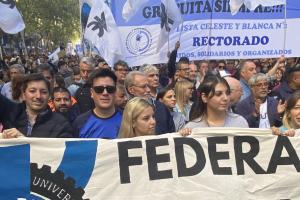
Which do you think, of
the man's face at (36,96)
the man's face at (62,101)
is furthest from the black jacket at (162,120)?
the man's face at (62,101)

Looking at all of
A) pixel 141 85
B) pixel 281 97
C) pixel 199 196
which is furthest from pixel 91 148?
pixel 281 97

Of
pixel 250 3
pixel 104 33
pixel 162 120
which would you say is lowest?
pixel 162 120

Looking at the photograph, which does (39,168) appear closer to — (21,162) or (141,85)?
(21,162)

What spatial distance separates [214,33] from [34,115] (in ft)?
13.4

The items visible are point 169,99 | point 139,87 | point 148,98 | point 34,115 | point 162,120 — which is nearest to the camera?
point 34,115

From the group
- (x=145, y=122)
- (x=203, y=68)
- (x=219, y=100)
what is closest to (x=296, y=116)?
(x=219, y=100)

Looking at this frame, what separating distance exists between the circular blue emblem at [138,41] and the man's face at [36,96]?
331cm

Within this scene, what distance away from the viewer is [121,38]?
8.10m

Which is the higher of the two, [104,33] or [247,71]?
[104,33]

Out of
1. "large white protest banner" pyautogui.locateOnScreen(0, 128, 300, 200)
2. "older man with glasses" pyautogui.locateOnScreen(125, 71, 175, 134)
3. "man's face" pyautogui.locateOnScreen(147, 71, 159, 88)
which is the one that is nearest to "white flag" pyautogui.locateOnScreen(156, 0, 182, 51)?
"man's face" pyautogui.locateOnScreen(147, 71, 159, 88)

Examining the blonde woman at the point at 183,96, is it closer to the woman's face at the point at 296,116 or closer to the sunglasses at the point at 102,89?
the sunglasses at the point at 102,89

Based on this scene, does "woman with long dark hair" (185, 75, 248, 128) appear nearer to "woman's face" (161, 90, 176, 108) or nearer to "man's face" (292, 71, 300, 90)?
"woman's face" (161, 90, 176, 108)

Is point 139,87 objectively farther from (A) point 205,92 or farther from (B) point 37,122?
(B) point 37,122

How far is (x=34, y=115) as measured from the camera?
14.9 ft
